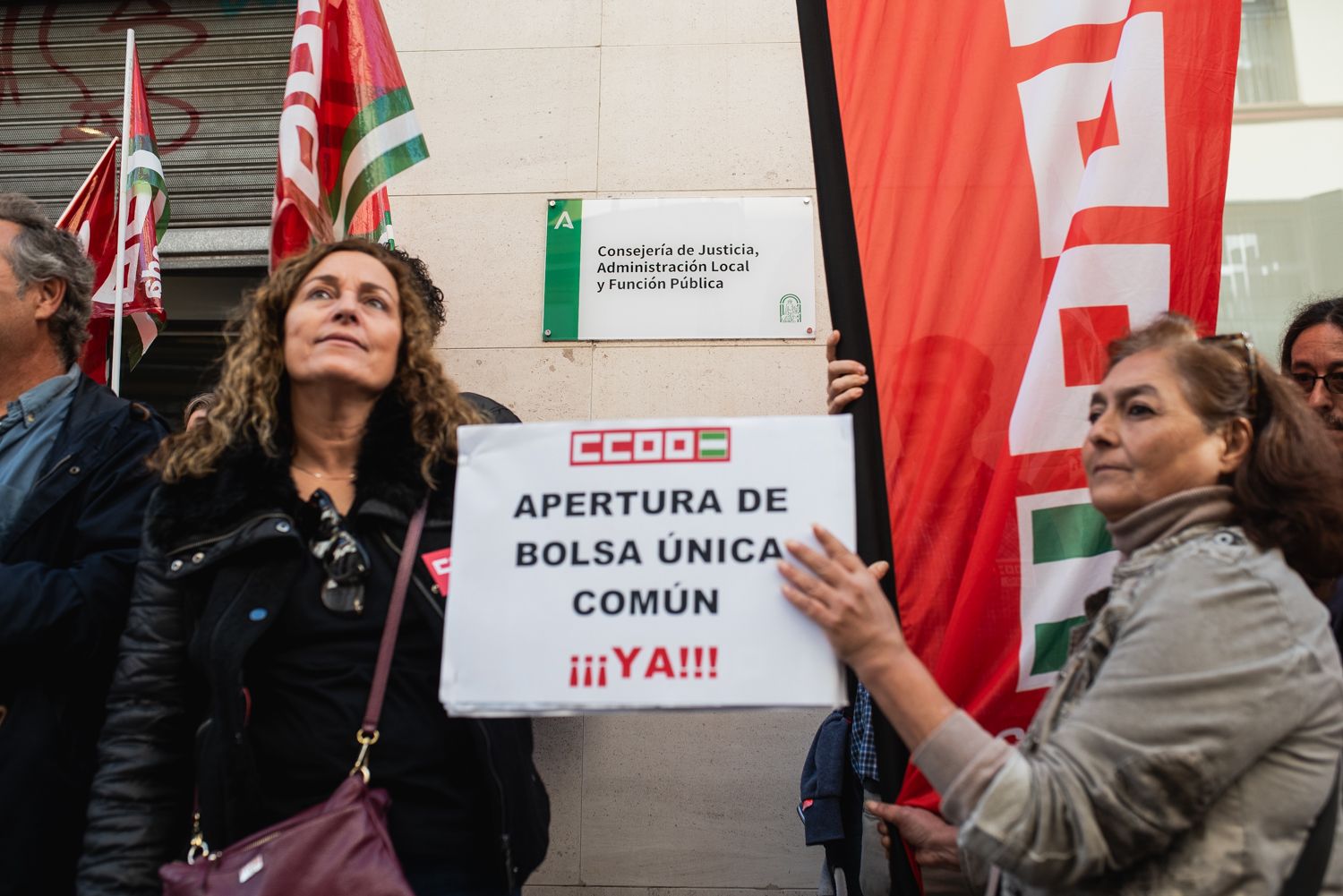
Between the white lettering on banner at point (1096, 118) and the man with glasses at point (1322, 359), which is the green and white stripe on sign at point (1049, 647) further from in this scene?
the man with glasses at point (1322, 359)

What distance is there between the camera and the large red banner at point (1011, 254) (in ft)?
7.58

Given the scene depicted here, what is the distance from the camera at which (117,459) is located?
2.42 meters

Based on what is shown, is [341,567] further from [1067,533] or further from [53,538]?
[1067,533]

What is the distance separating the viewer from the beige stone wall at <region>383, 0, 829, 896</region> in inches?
145

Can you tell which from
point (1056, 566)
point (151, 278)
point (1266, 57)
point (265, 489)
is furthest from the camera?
point (1266, 57)

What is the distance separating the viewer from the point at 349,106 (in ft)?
12.1

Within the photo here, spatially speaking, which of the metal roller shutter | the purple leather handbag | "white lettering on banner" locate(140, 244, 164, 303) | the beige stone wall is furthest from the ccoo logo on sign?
the metal roller shutter

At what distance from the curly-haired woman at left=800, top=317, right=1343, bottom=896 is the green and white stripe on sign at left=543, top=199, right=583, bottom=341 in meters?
2.49

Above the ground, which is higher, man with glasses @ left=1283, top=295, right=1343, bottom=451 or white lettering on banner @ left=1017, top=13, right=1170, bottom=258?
white lettering on banner @ left=1017, top=13, right=1170, bottom=258

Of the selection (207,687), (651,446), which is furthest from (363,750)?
(651,446)

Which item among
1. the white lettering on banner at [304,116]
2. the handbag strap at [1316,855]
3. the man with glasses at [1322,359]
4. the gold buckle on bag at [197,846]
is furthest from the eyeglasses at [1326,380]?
the white lettering on banner at [304,116]

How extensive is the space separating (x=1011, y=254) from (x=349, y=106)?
7.88 feet

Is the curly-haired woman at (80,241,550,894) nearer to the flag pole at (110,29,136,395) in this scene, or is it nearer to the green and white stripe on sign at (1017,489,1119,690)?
the green and white stripe on sign at (1017,489,1119,690)

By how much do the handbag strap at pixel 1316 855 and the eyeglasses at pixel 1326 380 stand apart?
1555mm
